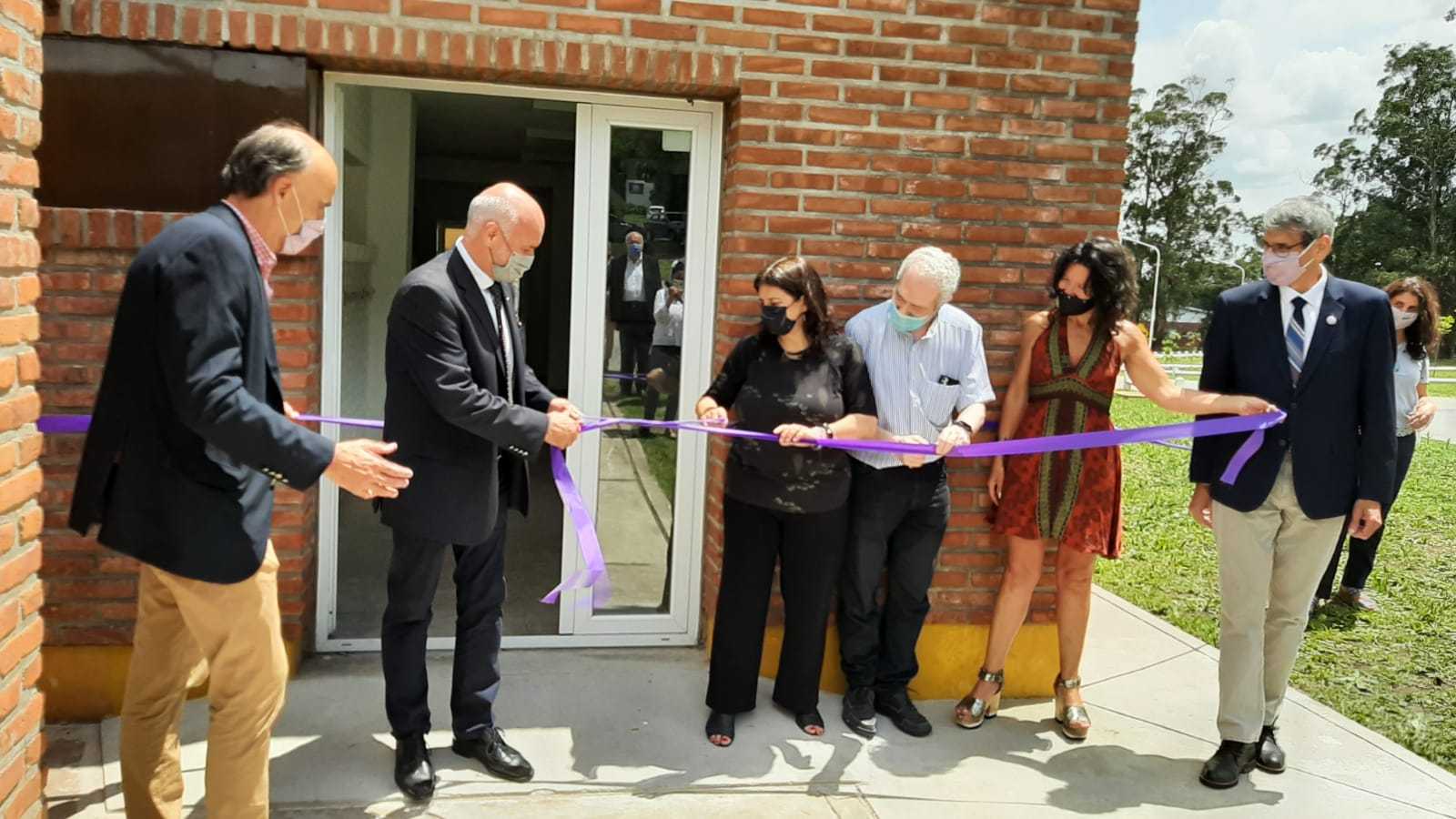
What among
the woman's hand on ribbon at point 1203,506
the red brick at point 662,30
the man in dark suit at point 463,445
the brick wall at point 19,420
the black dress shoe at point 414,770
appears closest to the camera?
the brick wall at point 19,420

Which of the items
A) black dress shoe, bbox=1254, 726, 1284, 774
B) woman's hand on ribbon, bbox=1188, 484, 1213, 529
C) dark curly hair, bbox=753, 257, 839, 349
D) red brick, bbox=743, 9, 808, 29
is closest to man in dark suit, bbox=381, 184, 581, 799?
dark curly hair, bbox=753, 257, 839, 349

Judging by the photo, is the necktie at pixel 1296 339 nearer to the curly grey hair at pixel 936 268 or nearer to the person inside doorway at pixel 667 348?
the curly grey hair at pixel 936 268

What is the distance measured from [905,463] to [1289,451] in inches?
57.5

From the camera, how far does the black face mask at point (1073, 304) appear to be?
4.13m

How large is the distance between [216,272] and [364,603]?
9.94 ft

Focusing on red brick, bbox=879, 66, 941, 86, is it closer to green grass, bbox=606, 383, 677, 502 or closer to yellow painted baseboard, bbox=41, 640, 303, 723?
green grass, bbox=606, 383, 677, 502

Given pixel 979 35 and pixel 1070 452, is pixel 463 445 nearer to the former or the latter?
pixel 1070 452

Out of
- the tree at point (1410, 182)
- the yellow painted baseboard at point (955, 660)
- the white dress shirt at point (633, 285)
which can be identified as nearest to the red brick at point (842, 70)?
the white dress shirt at point (633, 285)

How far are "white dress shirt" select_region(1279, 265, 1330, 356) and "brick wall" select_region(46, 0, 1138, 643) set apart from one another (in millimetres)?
875

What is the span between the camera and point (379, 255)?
24.7ft

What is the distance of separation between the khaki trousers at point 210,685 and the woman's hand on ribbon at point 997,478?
2906mm

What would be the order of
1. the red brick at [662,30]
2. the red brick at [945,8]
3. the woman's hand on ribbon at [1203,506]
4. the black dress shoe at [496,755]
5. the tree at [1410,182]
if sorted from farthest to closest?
the tree at [1410,182]
the red brick at [945,8]
the woman's hand on ribbon at [1203,506]
the red brick at [662,30]
the black dress shoe at [496,755]

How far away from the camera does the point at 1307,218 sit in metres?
3.88

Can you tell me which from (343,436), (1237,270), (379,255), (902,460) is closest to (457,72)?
(343,436)
